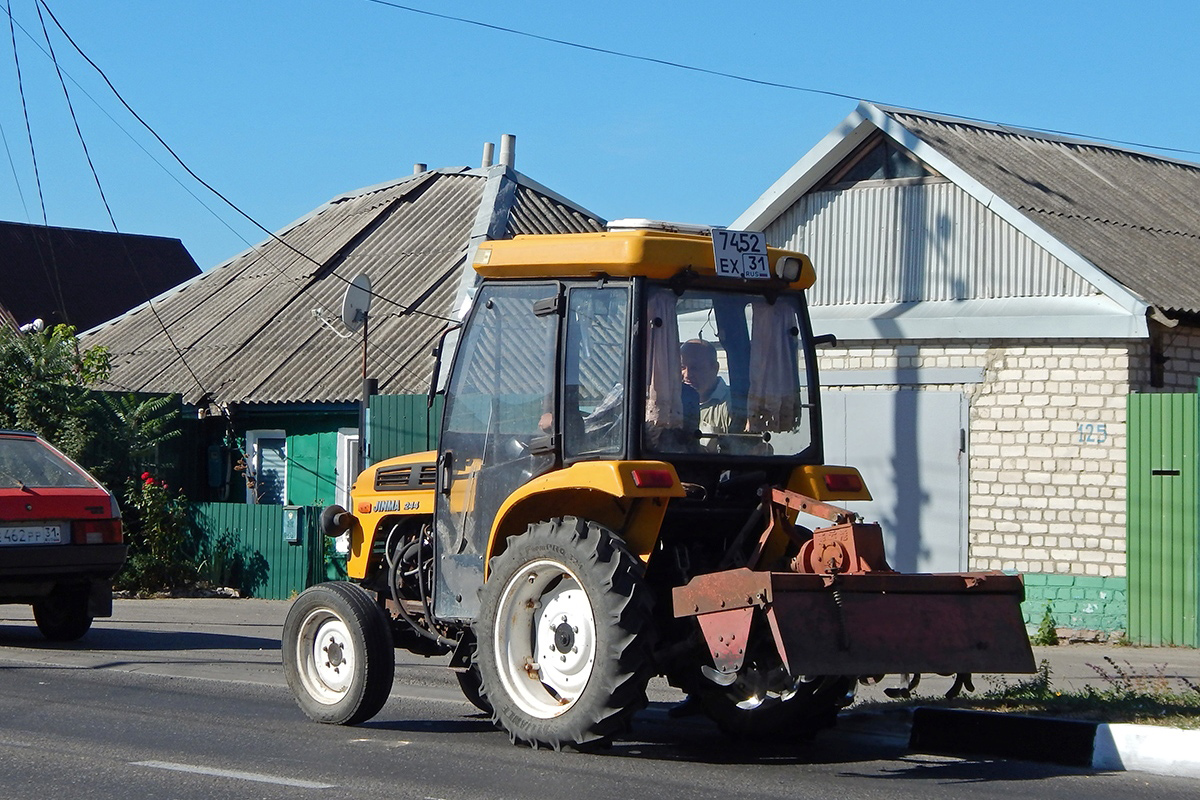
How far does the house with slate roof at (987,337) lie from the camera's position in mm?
13398

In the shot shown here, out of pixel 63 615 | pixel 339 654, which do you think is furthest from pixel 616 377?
pixel 63 615

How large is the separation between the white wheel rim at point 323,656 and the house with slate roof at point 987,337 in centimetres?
755

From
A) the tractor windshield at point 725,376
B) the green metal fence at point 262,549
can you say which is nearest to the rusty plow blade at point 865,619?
the tractor windshield at point 725,376

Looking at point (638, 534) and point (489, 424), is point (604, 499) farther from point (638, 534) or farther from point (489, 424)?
point (489, 424)

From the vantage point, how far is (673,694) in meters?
10.1

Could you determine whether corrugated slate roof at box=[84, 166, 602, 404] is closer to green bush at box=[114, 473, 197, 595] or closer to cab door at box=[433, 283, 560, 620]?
green bush at box=[114, 473, 197, 595]

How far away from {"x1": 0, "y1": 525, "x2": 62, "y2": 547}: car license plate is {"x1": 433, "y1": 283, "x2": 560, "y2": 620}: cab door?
Answer: 203 inches

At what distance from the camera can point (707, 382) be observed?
754cm

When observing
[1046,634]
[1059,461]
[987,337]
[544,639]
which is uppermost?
[987,337]

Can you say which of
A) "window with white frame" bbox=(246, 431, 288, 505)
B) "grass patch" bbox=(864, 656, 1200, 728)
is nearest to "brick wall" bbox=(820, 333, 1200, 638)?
"grass patch" bbox=(864, 656, 1200, 728)

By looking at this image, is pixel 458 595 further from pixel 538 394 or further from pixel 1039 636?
pixel 1039 636

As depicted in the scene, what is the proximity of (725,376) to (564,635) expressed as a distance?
1.53 meters

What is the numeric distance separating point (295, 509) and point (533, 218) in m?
7.74

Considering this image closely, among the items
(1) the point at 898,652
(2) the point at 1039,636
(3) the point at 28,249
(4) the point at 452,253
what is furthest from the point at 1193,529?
(3) the point at 28,249
